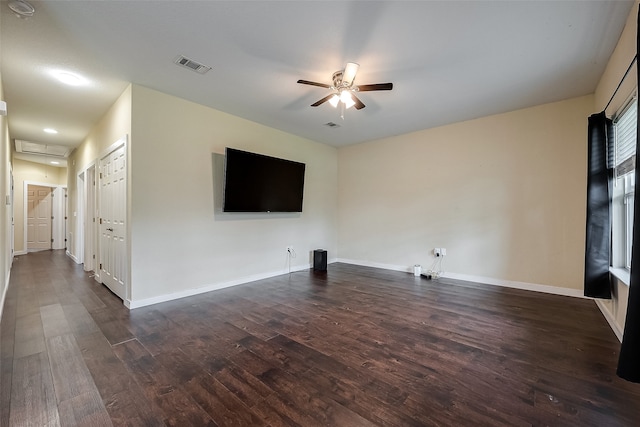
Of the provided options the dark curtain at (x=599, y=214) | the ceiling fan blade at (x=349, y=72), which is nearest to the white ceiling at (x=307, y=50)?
the ceiling fan blade at (x=349, y=72)

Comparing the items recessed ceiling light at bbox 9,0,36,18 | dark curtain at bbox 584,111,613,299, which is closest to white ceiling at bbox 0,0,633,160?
recessed ceiling light at bbox 9,0,36,18

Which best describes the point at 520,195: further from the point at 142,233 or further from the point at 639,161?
the point at 142,233

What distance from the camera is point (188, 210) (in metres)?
3.66

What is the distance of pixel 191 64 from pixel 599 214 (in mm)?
4578

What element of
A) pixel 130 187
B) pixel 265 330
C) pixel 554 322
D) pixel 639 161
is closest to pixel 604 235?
pixel 554 322

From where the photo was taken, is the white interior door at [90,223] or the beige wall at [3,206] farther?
the white interior door at [90,223]

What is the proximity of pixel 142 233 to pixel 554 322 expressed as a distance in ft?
15.6

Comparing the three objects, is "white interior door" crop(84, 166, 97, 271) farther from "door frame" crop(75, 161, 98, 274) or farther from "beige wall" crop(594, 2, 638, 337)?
"beige wall" crop(594, 2, 638, 337)

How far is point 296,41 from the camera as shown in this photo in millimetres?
2387

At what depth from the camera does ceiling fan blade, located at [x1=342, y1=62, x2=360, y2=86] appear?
2463 millimetres

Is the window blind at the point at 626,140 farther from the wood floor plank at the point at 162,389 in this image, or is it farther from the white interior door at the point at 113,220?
the white interior door at the point at 113,220

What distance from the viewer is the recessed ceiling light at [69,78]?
293 cm

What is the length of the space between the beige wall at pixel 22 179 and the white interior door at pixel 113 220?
506 cm

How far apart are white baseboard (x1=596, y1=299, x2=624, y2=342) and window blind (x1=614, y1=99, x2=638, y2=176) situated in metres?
1.47
